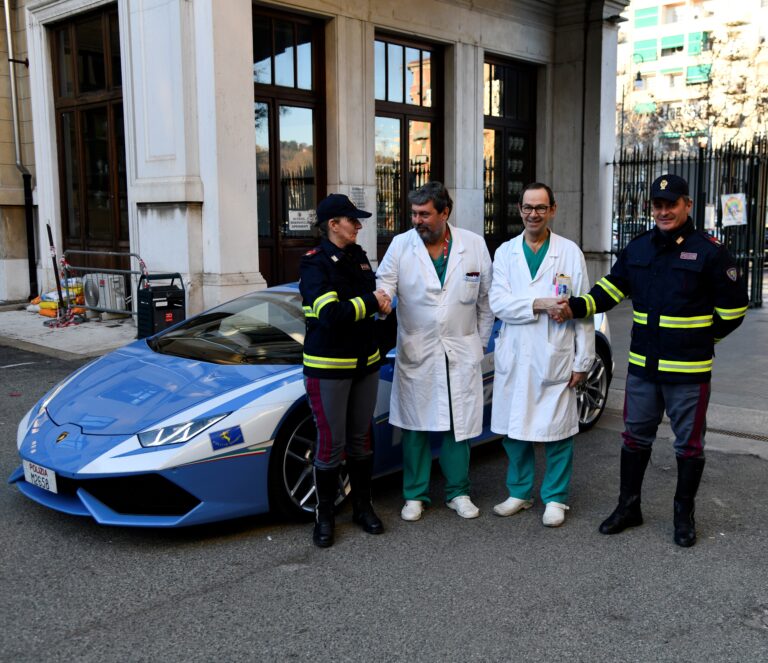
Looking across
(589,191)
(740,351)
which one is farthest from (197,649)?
(589,191)

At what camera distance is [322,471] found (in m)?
4.29

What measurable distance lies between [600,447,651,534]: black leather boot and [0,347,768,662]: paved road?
2.7 inches

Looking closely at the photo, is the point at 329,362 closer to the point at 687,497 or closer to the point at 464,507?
the point at 464,507

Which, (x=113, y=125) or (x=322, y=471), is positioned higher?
(x=113, y=125)

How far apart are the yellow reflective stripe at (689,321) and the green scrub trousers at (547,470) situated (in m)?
0.91

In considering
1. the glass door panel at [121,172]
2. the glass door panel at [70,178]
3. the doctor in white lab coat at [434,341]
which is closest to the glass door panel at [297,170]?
the glass door panel at [121,172]

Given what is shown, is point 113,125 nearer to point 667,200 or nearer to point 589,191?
point 589,191

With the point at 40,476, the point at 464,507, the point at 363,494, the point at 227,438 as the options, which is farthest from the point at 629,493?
the point at 40,476

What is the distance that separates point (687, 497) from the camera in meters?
4.34

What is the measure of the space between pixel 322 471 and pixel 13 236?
1234cm

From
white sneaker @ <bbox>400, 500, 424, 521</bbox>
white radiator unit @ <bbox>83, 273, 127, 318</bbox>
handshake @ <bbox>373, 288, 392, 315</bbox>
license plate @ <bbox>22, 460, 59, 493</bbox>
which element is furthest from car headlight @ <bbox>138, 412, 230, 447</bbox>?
white radiator unit @ <bbox>83, 273, 127, 318</bbox>

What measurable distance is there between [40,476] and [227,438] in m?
1.02

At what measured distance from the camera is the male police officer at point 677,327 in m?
4.18

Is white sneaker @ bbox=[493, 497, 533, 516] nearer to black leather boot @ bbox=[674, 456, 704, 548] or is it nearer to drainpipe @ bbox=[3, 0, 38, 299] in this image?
black leather boot @ bbox=[674, 456, 704, 548]
